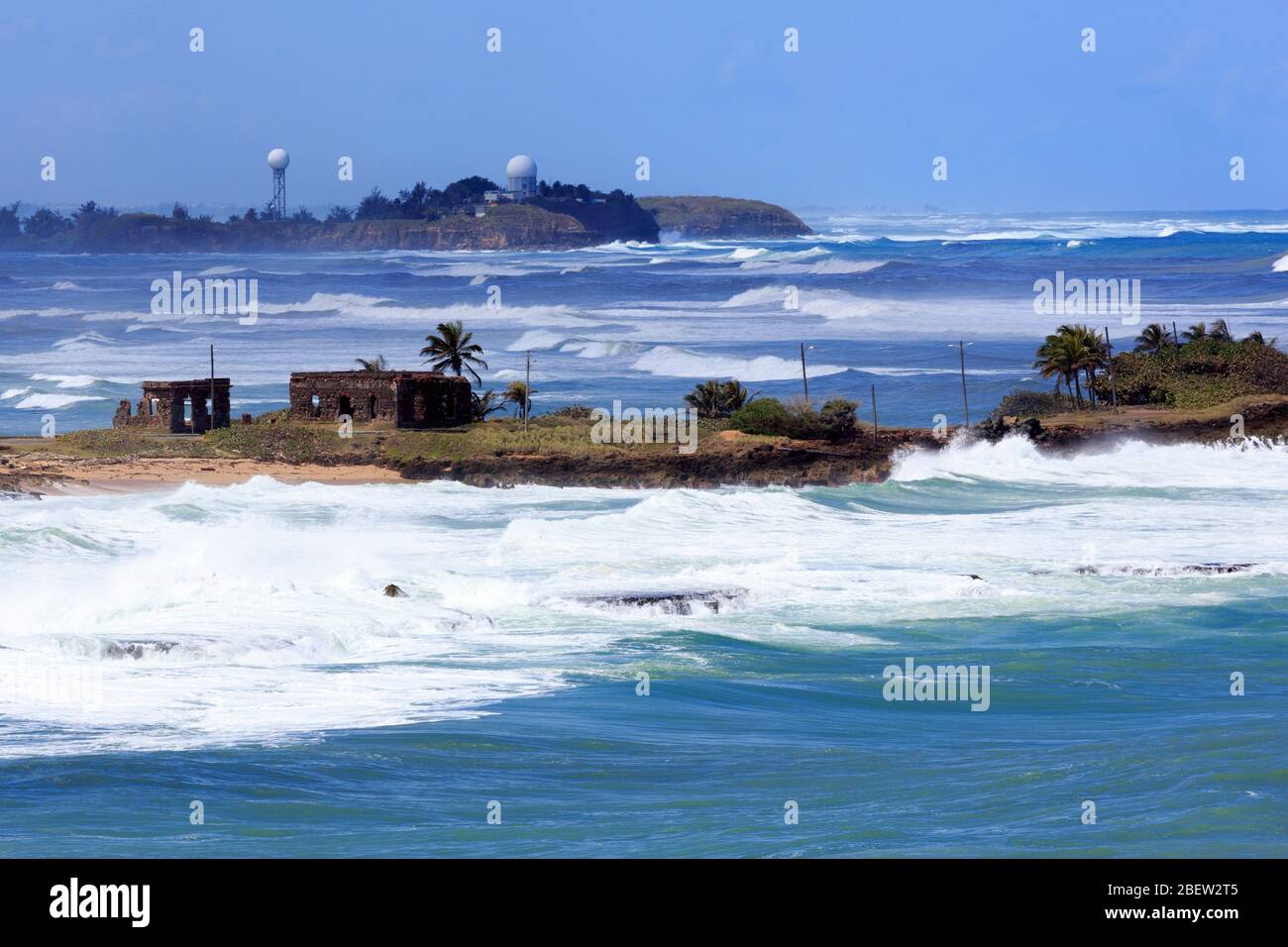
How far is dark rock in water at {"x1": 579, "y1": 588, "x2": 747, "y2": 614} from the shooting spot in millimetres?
23641

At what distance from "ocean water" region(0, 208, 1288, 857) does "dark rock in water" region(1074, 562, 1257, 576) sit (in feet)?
0.25

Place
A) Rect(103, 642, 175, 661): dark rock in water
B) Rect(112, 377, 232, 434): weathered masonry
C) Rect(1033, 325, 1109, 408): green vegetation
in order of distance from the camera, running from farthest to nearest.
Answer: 1. Rect(1033, 325, 1109, 408): green vegetation
2. Rect(112, 377, 232, 434): weathered masonry
3. Rect(103, 642, 175, 661): dark rock in water

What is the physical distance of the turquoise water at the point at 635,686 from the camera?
1324cm

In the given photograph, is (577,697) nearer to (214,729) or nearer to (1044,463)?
(214,729)

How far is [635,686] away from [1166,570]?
1131 cm

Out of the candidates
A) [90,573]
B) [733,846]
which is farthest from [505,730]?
[90,573]

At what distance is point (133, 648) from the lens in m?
19.8

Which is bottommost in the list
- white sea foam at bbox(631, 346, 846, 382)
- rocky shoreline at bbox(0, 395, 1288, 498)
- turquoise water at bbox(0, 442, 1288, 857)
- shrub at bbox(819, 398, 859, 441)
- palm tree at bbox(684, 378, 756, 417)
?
turquoise water at bbox(0, 442, 1288, 857)

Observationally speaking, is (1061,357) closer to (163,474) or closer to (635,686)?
(163,474)

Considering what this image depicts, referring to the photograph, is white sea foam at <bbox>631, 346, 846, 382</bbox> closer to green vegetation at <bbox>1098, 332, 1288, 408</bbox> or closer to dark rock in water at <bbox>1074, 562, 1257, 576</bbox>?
green vegetation at <bbox>1098, 332, 1288, 408</bbox>

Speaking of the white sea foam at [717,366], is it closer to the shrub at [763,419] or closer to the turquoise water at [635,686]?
the shrub at [763,419]

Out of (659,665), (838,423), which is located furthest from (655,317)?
(659,665)

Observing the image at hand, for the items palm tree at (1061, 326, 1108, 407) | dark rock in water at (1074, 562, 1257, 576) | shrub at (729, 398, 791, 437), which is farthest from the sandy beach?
palm tree at (1061, 326, 1108, 407)
